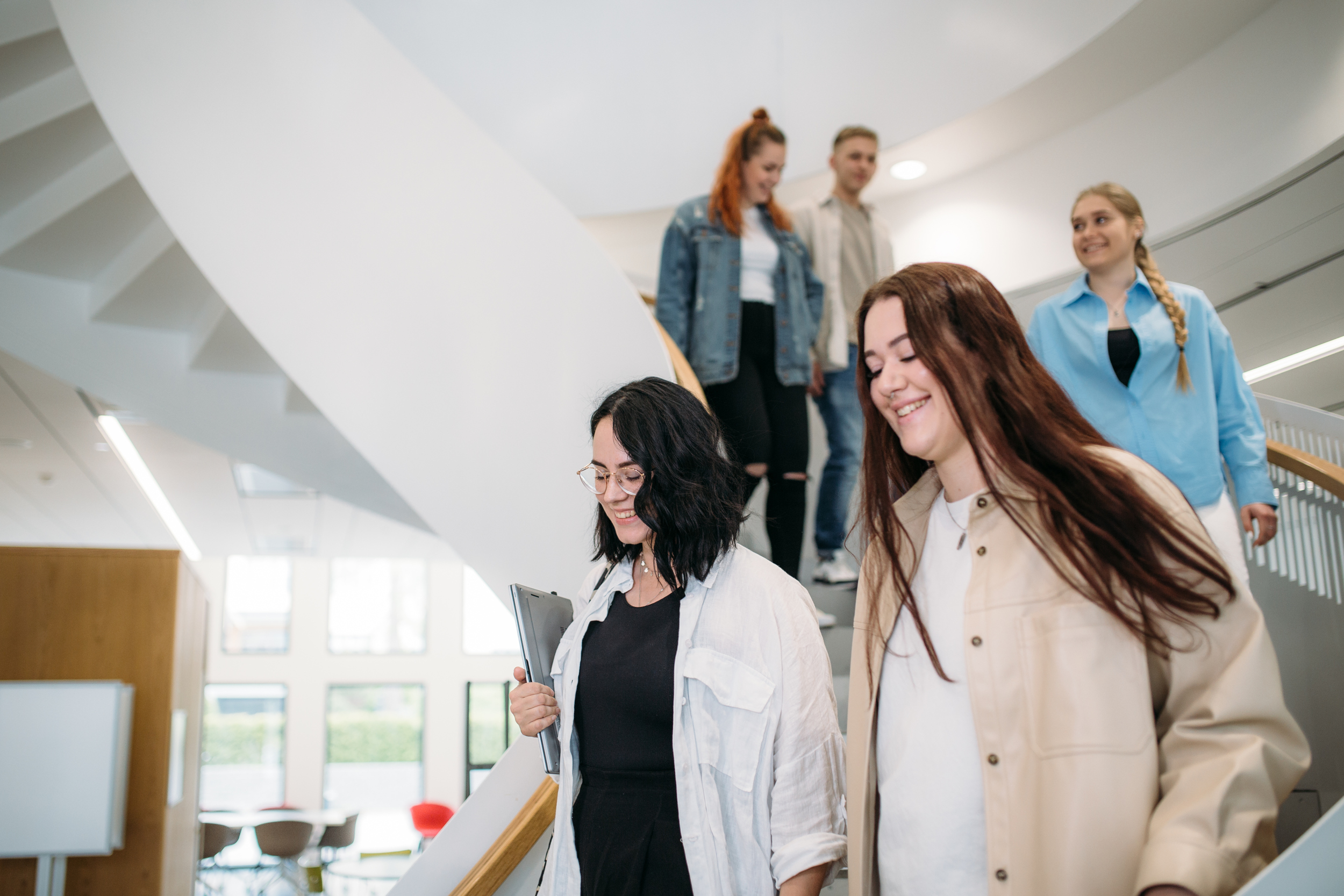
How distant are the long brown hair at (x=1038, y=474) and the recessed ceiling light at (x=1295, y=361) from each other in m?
3.39

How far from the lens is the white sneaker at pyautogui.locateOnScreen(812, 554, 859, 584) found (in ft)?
10.6

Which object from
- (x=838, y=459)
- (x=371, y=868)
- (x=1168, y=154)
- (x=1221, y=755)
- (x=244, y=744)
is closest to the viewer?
(x=1221, y=755)

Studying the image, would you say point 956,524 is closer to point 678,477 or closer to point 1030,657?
point 1030,657

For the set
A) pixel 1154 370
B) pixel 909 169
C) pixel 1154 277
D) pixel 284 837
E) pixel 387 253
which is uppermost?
pixel 909 169

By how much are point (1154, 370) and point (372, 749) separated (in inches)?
475

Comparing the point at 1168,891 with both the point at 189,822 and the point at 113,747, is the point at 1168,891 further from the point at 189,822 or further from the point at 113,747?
the point at 189,822

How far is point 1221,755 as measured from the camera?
2.98 feet

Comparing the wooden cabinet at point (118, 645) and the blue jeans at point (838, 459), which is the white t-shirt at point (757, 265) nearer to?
the blue jeans at point (838, 459)

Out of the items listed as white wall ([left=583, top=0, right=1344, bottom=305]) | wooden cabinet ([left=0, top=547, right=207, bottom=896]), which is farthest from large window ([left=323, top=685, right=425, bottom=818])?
white wall ([left=583, top=0, right=1344, bottom=305])

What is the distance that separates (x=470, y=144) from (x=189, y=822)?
181 inches

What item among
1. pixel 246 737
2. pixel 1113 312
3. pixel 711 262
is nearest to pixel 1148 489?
pixel 1113 312

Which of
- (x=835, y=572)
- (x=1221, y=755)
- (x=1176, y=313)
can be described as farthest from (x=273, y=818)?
(x=1221, y=755)

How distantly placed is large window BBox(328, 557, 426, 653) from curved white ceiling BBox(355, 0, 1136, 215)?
8.28m

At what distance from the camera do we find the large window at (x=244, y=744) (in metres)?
12.1
